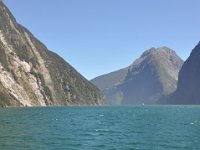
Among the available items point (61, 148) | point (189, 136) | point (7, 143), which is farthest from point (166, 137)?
point (7, 143)

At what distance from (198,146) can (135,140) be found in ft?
31.7

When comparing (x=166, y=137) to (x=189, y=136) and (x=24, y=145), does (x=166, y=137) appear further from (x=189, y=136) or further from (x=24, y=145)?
(x=24, y=145)

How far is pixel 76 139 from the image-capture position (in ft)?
186

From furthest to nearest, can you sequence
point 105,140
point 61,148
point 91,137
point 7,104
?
point 7,104 < point 91,137 < point 105,140 < point 61,148

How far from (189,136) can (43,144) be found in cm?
2353

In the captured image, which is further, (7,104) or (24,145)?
(7,104)

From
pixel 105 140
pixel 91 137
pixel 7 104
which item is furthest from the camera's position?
pixel 7 104

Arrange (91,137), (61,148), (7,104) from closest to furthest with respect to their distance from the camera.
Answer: (61,148) → (91,137) → (7,104)

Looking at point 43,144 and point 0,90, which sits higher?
point 0,90

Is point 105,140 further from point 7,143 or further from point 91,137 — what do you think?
point 7,143

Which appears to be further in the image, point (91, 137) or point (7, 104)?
point (7, 104)

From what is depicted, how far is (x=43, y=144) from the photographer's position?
49781 millimetres

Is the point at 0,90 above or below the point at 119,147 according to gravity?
above

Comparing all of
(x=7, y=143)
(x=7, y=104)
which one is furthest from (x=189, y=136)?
(x=7, y=104)
